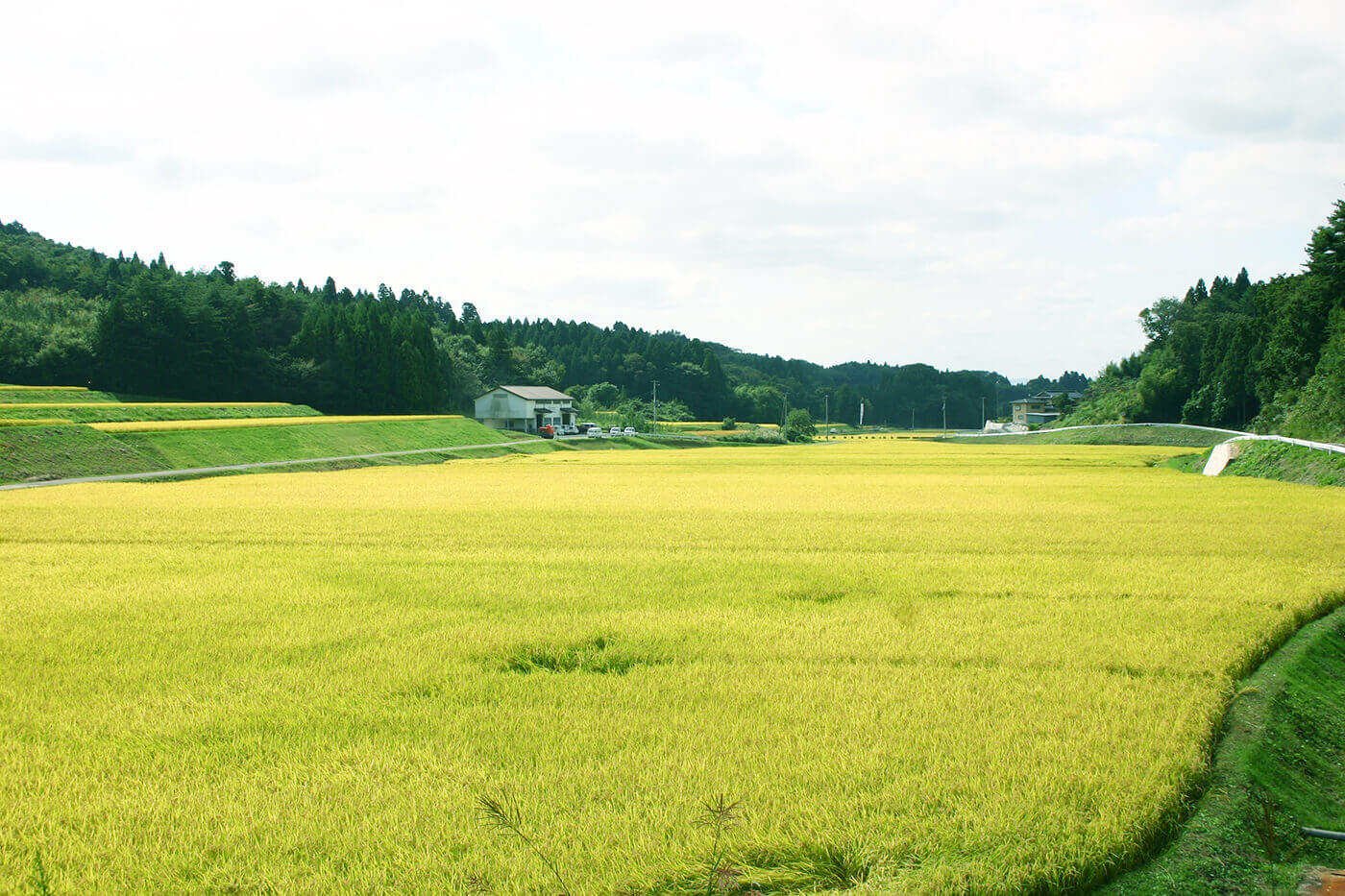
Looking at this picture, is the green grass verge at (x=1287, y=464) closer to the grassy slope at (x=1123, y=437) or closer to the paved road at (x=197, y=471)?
the grassy slope at (x=1123, y=437)

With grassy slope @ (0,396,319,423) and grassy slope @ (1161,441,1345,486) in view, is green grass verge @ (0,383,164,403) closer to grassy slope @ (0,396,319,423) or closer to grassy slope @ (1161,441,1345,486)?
grassy slope @ (0,396,319,423)

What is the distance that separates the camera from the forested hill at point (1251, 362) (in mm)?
46125

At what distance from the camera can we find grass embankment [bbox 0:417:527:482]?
3098 centimetres

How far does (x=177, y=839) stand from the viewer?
507cm

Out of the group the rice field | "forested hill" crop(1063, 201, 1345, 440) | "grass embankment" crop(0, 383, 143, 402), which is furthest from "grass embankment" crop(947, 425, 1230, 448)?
"grass embankment" crop(0, 383, 143, 402)

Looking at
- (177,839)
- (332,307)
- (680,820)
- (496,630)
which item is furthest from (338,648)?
(332,307)

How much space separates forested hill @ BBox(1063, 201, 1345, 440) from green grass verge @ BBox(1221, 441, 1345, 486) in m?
7.60

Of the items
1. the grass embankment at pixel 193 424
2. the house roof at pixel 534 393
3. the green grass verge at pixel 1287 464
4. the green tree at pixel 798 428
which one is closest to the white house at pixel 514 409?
the house roof at pixel 534 393

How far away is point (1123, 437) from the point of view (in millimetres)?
72188

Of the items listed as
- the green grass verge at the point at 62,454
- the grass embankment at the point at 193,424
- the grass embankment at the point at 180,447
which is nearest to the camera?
the green grass verge at the point at 62,454

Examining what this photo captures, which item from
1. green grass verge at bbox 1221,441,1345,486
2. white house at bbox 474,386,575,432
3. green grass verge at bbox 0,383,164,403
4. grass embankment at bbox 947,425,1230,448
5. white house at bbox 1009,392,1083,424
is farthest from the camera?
white house at bbox 1009,392,1083,424

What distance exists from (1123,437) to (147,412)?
2668 inches

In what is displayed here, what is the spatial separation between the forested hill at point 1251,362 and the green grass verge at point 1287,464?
7.60m

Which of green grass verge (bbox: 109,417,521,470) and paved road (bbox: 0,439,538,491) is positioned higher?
green grass verge (bbox: 109,417,521,470)
